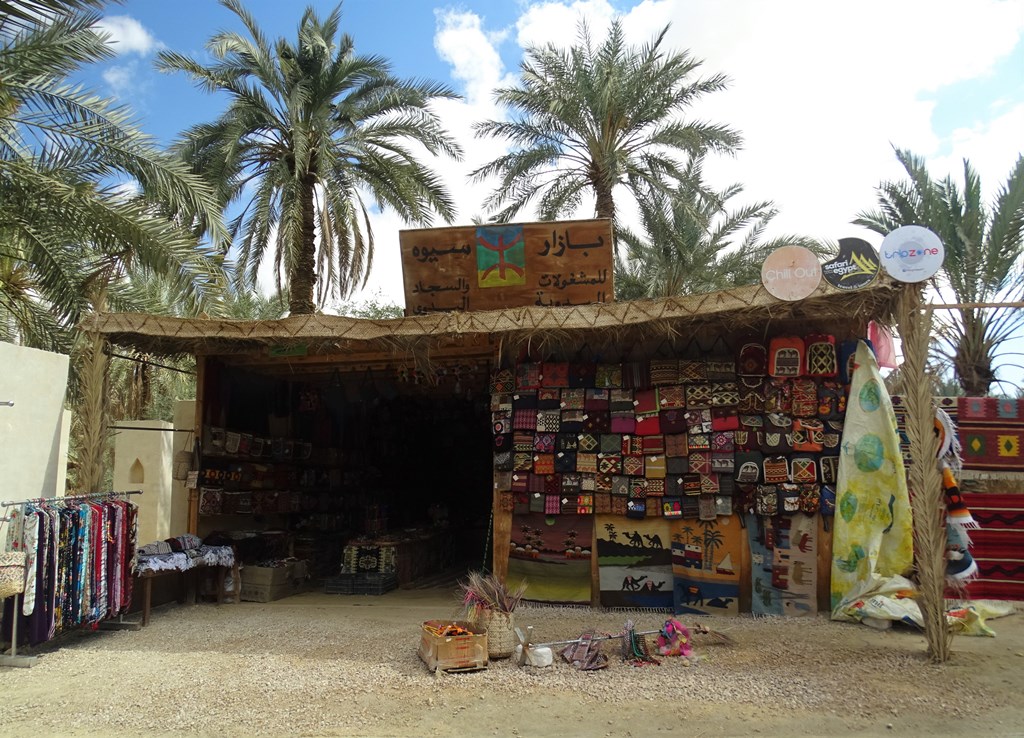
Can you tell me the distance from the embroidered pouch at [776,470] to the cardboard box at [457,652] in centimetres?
326

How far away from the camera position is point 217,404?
9.12 m

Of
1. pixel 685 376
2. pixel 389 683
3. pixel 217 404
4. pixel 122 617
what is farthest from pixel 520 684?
pixel 217 404

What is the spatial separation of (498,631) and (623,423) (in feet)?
8.89

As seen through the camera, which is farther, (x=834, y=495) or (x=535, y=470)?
(x=535, y=470)

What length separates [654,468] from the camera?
7.44m

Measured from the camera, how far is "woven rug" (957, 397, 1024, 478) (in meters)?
7.66

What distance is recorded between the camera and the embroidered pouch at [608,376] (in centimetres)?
770

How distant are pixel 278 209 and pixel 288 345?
6.27 metres

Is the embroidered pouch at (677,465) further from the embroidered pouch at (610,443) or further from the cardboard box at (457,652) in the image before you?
the cardboard box at (457,652)

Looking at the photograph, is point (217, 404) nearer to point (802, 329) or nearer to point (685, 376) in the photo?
point (685, 376)

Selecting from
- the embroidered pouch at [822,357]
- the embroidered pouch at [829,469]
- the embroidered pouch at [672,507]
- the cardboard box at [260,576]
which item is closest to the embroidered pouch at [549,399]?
the embroidered pouch at [672,507]

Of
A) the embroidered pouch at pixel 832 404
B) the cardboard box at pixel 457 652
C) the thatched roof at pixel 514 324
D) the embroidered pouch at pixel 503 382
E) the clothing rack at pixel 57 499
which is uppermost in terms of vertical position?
the thatched roof at pixel 514 324

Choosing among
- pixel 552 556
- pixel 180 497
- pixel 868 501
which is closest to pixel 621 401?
pixel 552 556

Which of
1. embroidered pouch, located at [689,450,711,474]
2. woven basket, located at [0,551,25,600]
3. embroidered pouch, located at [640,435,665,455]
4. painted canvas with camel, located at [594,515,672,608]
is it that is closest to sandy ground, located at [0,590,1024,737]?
woven basket, located at [0,551,25,600]
